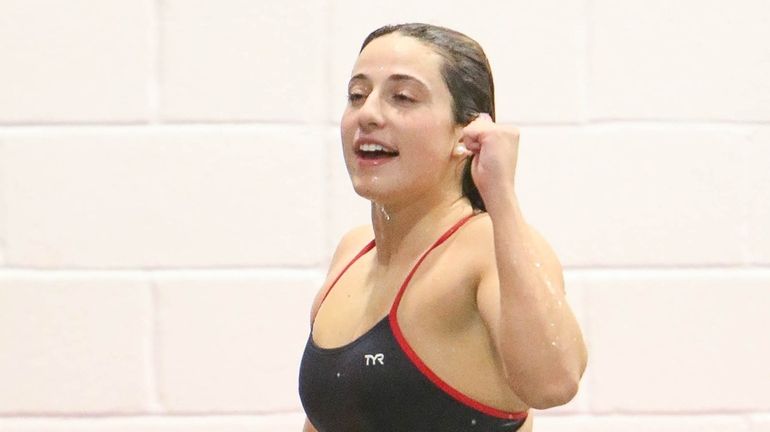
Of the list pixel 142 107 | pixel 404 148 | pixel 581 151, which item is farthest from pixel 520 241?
pixel 142 107

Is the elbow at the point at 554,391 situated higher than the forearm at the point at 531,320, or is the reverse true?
the forearm at the point at 531,320

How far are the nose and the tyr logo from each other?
0.77 ft

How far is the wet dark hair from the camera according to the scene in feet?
4.45

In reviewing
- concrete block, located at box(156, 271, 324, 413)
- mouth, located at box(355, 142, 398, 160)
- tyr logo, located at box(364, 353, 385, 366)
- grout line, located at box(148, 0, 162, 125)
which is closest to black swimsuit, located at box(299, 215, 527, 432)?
tyr logo, located at box(364, 353, 385, 366)

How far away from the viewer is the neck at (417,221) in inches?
54.7

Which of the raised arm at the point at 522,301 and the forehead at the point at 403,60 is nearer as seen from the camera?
the raised arm at the point at 522,301

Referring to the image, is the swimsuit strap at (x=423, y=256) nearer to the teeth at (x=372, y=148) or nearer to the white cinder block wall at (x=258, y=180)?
the teeth at (x=372, y=148)

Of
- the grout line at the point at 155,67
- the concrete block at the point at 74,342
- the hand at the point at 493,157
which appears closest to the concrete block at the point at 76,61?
the grout line at the point at 155,67

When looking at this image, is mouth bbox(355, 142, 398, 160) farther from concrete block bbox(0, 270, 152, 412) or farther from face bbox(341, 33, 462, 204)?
concrete block bbox(0, 270, 152, 412)

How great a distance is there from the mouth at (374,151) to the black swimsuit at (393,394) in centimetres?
10

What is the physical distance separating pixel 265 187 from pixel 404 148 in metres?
0.73

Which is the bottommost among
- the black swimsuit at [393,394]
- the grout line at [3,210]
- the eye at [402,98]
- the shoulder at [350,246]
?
the grout line at [3,210]

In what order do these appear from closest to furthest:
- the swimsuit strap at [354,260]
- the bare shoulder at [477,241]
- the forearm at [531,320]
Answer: the forearm at [531,320] → the bare shoulder at [477,241] → the swimsuit strap at [354,260]

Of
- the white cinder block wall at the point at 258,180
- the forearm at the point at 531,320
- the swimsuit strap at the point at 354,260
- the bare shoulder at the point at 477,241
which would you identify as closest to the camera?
the forearm at the point at 531,320
